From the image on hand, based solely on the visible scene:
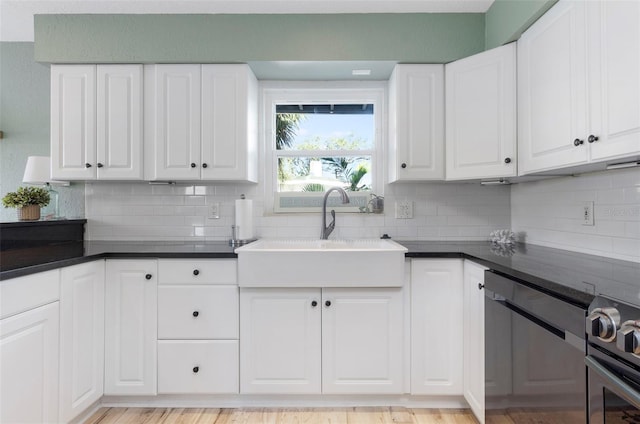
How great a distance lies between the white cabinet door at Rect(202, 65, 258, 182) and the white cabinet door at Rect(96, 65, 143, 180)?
1.45 feet

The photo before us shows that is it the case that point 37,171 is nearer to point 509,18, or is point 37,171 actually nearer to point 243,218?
point 243,218

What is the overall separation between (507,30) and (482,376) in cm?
189

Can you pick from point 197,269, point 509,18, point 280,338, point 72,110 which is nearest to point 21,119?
point 72,110

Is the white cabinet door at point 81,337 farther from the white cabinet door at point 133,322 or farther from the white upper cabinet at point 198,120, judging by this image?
the white upper cabinet at point 198,120

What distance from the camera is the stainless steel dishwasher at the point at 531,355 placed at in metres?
1.03

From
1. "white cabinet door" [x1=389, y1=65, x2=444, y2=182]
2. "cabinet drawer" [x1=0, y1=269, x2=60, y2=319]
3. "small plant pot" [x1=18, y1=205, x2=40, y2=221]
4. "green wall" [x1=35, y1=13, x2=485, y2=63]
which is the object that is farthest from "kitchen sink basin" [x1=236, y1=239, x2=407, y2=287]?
"small plant pot" [x1=18, y1=205, x2=40, y2=221]

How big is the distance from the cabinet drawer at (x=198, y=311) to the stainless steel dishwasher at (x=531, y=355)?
4.35 ft

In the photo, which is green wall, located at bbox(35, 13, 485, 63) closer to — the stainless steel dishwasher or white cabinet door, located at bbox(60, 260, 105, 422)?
white cabinet door, located at bbox(60, 260, 105, 422)

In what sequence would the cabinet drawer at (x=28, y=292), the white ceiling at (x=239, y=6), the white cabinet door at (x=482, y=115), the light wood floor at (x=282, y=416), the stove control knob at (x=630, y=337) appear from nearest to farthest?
1. the stove control knob at (x=630, y=337)
2. the cabinet drawer at (x=28, y=292)
3. the light wood floor at (x=282, y=416)
4. the white cabinet door at (x=482, y=115)
5. the white ceiling at (x=239, y=6)

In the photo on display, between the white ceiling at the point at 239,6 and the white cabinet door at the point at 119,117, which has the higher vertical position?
the white ceiling at the point at 239,6

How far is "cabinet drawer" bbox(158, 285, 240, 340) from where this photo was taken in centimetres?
193

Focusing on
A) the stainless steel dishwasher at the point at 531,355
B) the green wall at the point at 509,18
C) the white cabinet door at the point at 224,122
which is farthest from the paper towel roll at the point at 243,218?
the green wall at the point at 509,18

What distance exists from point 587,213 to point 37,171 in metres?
3.37

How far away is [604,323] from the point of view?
0.86 m
